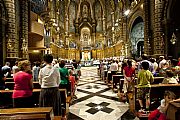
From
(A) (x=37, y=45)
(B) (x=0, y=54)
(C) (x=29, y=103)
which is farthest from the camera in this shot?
(A) (x=37, y=45)

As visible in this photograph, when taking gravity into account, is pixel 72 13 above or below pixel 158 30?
above

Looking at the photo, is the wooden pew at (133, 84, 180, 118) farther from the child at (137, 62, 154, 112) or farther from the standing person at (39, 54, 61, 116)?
the standing person at (39, 54, 61, 116)

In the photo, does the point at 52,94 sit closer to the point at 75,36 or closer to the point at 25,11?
the point at 25,11

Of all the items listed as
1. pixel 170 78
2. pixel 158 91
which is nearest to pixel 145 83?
pixel 158 91

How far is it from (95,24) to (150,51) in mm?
31916

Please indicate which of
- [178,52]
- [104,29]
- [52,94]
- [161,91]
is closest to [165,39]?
[178,52]

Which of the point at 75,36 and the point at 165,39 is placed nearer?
the point at 165,39

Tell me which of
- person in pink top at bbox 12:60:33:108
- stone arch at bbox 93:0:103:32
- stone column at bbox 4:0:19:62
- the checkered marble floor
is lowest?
the checkered marble floor

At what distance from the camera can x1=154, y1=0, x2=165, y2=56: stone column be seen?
1386 cm

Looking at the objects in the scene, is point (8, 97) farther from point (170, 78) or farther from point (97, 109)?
point (170, 78)

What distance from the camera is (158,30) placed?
46.8ft

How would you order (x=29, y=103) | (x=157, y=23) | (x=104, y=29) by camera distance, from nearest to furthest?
(x=29, y=103) → (x=157, y=23) → (x=104, y=29)

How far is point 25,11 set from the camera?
1619cm

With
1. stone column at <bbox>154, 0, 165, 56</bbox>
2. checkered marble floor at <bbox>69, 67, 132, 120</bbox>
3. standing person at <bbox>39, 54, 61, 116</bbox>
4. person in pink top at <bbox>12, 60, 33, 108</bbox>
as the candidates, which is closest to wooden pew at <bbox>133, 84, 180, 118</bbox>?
checkered marble floor at <bbox>69, 67, 132, 120</bbox>
